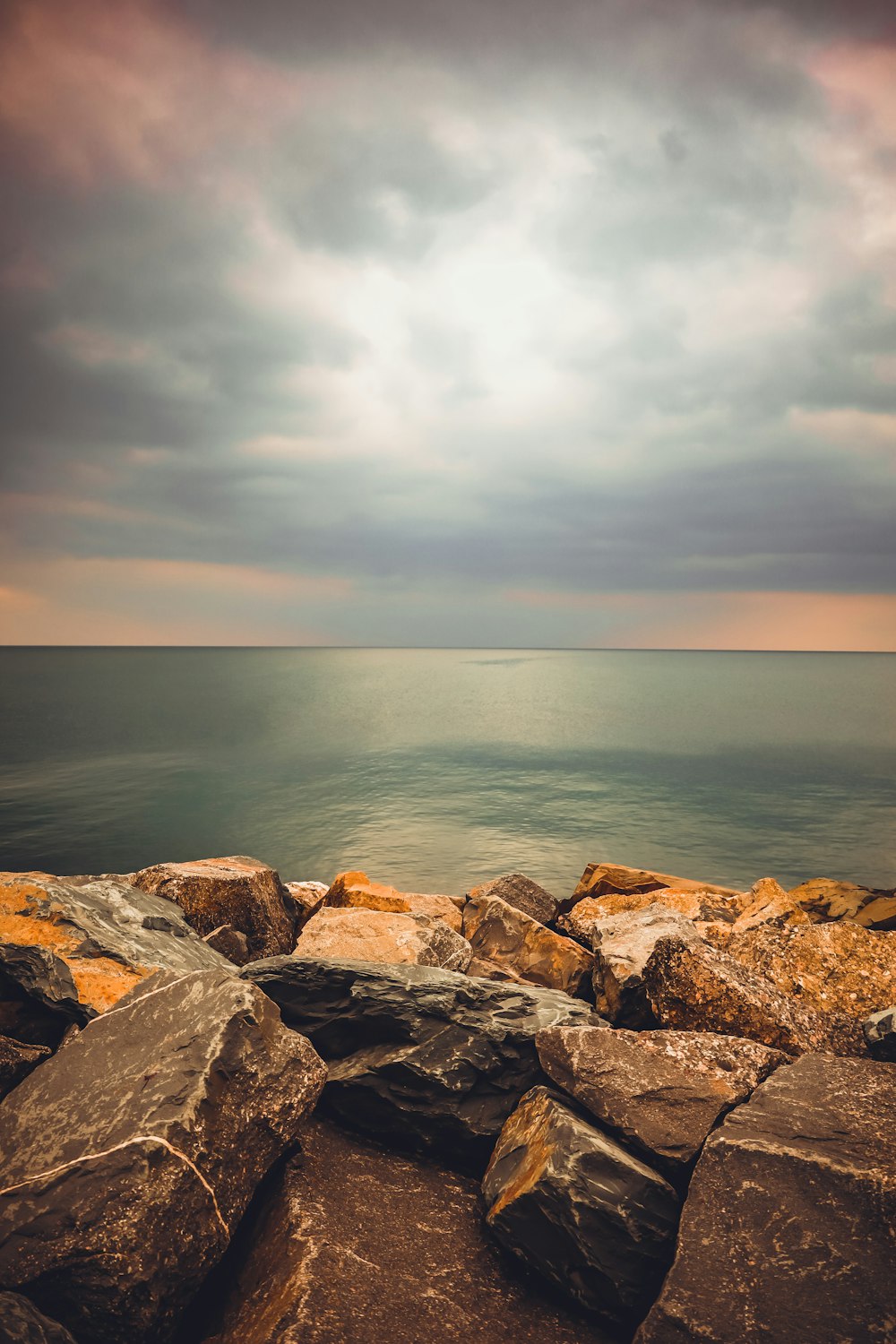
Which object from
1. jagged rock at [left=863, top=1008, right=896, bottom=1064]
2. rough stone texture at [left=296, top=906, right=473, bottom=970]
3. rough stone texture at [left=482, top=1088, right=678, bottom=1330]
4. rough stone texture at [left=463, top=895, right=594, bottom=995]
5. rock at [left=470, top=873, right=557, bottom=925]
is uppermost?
jagged rock at [left=863, top=1008, right=896, bottom=1064]

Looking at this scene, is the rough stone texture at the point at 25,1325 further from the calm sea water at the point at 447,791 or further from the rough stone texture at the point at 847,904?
the calm sea water at the point at 447,791

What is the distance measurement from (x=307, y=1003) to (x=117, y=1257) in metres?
2.22

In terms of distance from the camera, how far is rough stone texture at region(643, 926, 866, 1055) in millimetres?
4957

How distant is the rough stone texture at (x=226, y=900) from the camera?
27.6ft

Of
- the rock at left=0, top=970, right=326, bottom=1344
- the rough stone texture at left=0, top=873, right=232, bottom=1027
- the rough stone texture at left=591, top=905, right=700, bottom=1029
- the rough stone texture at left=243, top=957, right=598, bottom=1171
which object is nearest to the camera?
the rock at left=0, top=970, right=326, bottom=1344

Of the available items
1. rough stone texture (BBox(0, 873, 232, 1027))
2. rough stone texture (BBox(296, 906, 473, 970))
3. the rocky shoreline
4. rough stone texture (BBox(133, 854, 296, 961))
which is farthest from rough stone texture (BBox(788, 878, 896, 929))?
rough stone texture (BBox(0, 873, 232, 1027))

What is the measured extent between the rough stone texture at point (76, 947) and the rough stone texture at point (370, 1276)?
204 centimetres

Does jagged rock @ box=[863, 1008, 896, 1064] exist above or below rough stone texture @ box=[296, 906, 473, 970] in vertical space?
above

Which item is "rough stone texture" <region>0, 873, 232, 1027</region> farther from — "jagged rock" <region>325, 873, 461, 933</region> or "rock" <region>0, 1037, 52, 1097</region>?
"jagged rock" <region>325, 873, 461, 933</region>

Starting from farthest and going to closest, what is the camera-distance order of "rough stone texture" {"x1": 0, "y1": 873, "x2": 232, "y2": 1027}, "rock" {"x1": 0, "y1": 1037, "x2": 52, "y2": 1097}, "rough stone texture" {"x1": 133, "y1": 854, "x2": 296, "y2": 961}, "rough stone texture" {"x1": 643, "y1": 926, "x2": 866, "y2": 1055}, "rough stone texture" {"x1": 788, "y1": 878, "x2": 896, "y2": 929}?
"rough stone texture" {"x1": 788, "y1": 878, "x2": 896, "y2": 929}
"rough stone texture" {"x1": 133, "y1": 854, "x2": 296, "y2": 961}
"rough stone texture" {"x1": 643, "y1": 926, "x2": 866, "y2": 1055}
"rough stone texture" {"x1": 0, "y1": 873, "x2": 232, "y2": 1027}
"rock" {"x1": 0, "y1": 1037, "x2": 52, "y2": 1097}

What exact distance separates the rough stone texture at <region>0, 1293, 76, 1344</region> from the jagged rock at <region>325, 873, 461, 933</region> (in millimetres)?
7275

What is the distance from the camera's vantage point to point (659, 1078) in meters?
4.19

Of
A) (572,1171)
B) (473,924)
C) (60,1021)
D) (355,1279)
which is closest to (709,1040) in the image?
(572,1171)

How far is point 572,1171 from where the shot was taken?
3723 mm
